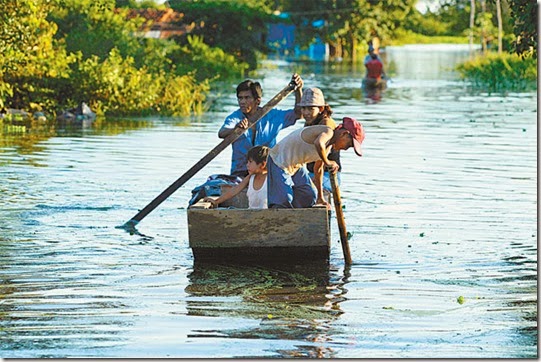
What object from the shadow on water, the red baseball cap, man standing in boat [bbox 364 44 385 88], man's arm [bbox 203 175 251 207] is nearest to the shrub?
man standing in boat [bbox 364 44 385 88]

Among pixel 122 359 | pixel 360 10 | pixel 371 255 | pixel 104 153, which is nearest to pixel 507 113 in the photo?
pixel 104 153

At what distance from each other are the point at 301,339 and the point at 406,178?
8788mm

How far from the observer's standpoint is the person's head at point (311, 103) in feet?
34.4

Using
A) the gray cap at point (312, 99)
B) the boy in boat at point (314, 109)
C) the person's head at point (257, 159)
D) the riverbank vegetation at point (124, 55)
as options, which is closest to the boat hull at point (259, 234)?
the person's head at point (257, 159)

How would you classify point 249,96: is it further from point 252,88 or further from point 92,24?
point 92,24

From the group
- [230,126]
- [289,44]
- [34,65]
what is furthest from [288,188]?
[289,44]

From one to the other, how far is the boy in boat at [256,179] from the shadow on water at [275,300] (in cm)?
64

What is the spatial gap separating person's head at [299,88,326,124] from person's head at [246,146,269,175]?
465 millimetres

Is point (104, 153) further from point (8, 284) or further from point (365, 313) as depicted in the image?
point (365, 313)

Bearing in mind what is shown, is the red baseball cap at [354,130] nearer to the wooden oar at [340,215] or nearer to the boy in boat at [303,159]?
the boy in boat at [303,159]

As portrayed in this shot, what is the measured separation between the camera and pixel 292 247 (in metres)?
10.3

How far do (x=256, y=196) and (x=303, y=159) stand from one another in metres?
0.61

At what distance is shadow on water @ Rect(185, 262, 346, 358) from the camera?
7864mm

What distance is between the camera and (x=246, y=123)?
11.2 m
